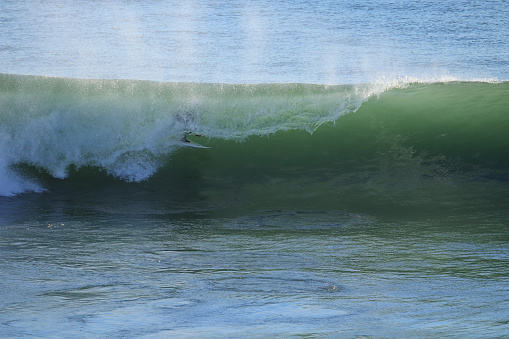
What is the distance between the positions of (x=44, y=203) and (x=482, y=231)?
14.1 ft

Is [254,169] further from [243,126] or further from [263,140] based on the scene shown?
[243,126]

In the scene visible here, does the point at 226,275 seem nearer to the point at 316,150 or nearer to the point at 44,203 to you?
the point at 44,203

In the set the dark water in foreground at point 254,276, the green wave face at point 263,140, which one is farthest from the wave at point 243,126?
the dark water in foreground at point 254,276

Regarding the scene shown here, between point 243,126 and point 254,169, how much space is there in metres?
0.87

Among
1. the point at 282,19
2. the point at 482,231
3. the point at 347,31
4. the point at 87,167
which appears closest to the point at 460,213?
the point at 482,231

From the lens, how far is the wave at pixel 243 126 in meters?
7.90

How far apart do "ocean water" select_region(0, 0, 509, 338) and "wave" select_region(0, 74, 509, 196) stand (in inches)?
1.0

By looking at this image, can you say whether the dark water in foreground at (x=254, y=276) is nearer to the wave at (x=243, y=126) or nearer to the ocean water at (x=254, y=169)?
the ocean water at (x=254, y=169)

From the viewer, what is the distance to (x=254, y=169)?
7.86 meters

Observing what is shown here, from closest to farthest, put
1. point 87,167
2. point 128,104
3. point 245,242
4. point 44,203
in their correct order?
point 245,242 → point 44,203 → point 87,167 → point 128,104

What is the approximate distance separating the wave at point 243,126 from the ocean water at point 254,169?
26 mm

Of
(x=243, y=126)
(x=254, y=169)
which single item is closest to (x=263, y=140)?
(x=243, y=126)

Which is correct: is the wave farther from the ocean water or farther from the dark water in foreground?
the dark water in foreground

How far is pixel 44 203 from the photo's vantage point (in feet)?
22.8
